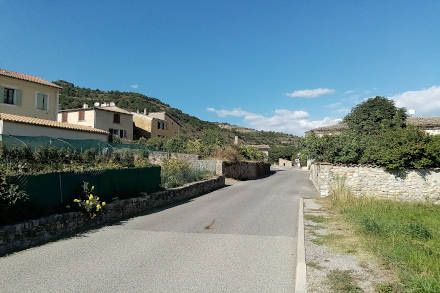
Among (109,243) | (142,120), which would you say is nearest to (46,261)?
(109,243)

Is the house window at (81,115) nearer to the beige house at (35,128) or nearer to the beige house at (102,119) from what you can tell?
the beige house at (102,119)

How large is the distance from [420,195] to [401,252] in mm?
13379

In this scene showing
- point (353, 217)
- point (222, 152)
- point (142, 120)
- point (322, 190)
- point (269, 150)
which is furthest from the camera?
point (269, 150)

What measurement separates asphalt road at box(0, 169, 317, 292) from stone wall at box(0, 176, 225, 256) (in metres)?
0.34

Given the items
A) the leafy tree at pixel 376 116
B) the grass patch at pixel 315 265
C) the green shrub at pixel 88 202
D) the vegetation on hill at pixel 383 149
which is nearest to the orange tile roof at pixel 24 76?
the green shrub at pixel 88 202

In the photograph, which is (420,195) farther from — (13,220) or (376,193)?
(13,220)

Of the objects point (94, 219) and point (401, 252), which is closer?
point (401, 252)

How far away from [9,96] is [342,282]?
3170 cm

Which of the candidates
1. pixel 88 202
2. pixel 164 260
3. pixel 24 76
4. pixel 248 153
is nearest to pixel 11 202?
pixel 88 202

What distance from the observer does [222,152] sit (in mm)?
32031

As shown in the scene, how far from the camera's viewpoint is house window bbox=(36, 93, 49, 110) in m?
30.6

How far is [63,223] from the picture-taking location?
8.64m

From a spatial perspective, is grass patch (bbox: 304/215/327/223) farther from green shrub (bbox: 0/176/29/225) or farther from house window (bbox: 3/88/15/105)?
house window (bbox: 3/88/15/105)

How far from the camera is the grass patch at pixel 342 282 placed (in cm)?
497
